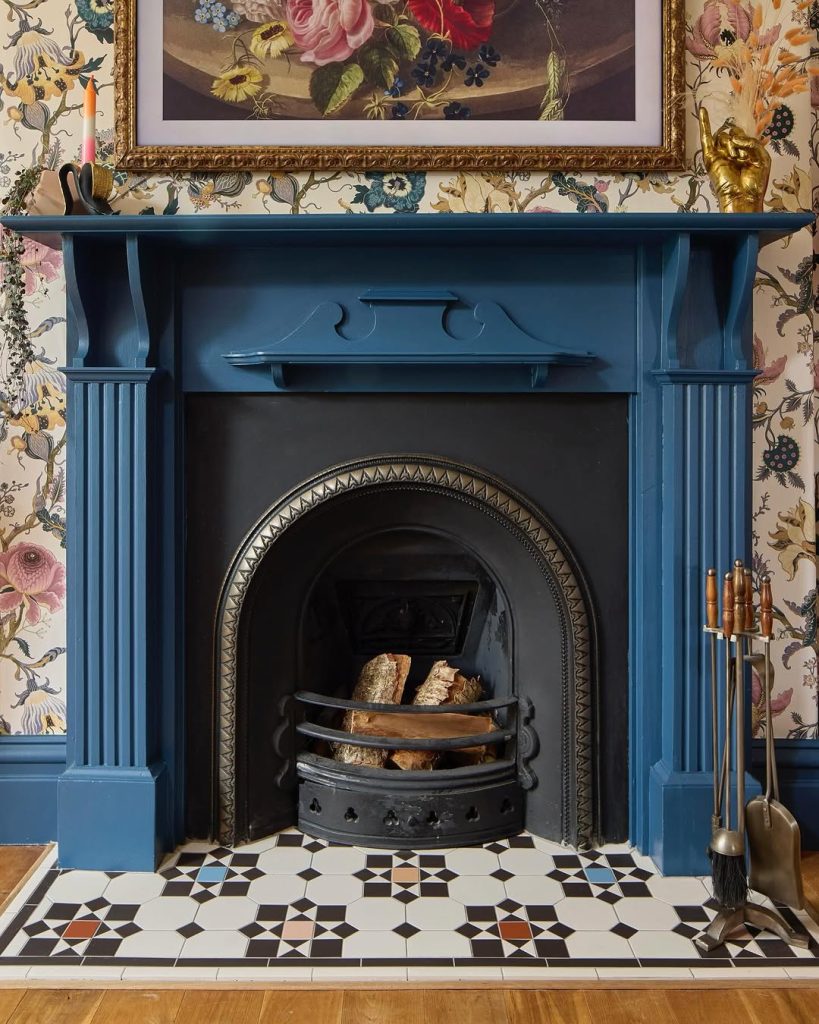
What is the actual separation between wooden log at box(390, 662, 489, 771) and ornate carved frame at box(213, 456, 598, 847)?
321mm

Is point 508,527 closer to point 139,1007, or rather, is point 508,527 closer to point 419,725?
point 419,725

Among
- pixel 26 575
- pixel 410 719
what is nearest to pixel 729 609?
pixel 410 719

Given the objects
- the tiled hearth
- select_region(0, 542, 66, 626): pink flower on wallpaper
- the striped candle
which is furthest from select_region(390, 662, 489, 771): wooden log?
the striped candle

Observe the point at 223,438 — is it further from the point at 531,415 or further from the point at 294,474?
the point at 531,415

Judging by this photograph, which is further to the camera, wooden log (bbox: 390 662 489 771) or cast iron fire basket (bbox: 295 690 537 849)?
wooden log (bbox: 390 662 489 771)

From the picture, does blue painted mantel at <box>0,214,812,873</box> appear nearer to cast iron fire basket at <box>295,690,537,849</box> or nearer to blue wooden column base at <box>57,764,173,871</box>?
blue wooden column base at <box>57,764,173,871</box>

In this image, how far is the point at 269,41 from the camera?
218 cm

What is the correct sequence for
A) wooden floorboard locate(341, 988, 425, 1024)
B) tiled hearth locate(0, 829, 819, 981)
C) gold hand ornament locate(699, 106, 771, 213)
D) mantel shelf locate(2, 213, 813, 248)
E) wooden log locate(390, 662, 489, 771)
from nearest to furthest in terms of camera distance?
wooden floorboard locate(341, 988, 425, 1024), tiled hearth locate(0, 829, 819, 981), mantel shelf locate(2, 213, 813, 248), gold hand ornament locate(699, 106, 771, 213), wooden log locate(390, 662, 489, 771)

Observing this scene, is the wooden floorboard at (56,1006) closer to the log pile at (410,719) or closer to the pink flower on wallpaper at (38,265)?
the log pile at (410,719)

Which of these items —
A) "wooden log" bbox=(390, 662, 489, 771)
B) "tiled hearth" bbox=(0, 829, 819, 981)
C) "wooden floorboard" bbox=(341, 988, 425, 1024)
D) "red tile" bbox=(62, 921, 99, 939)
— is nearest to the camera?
"wooden floorboard" bbox=(341, 988, 425, 1024)

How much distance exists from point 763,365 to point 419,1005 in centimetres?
167

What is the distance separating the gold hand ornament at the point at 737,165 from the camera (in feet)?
6.80

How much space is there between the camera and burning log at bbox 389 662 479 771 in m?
2.40

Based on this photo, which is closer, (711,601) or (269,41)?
(711,601)
